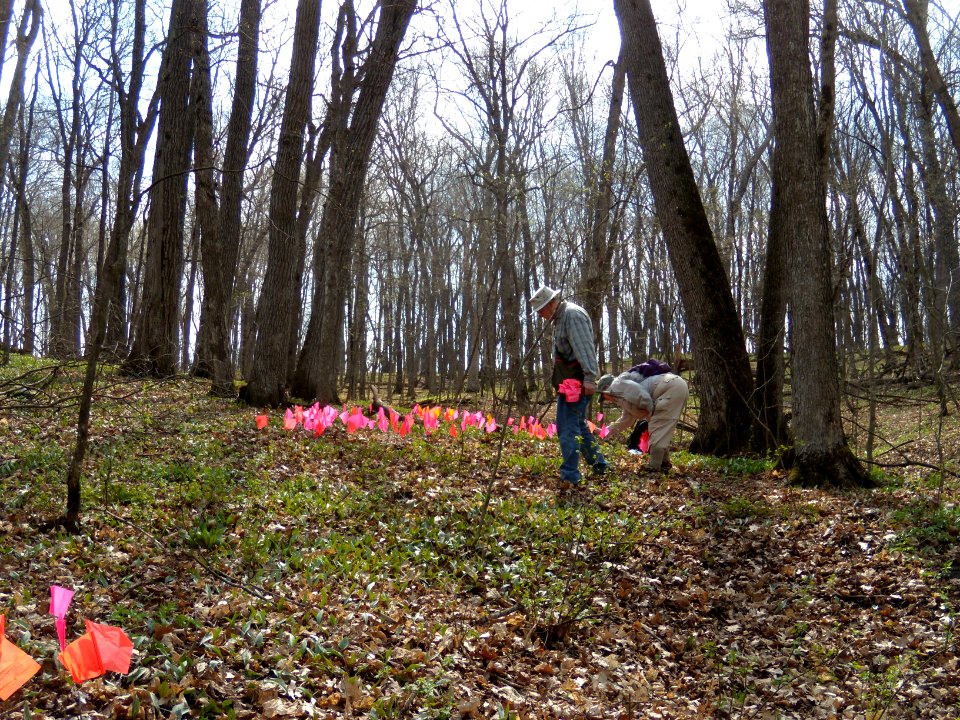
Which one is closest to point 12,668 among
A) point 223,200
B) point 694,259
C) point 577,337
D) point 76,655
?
point 76,655

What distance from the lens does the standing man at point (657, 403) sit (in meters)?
7.47

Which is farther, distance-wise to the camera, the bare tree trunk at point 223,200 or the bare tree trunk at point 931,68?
the bare tree trunk at point 931,68

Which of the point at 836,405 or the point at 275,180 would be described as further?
the point at 275,180

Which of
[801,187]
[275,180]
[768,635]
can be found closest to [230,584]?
[768,635]

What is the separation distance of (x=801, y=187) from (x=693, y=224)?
1.73 meters

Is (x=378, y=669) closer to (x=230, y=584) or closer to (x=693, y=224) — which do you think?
(x=230, y=584)

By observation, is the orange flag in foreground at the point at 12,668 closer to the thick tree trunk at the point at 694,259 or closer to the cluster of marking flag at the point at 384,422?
the cluster of marking flag at the point at 384,422

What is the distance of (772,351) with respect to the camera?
8297 millimetres

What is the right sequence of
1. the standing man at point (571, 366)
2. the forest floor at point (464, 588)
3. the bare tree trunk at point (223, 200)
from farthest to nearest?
1. the bare tree trunk at point (223, 200)
2. the standing man at point (571, 366)
3. the forest floor at point (464, 588)

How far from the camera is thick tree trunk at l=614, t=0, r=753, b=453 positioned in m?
8.56

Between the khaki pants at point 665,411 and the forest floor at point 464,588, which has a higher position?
the khaki pants at point 665,411

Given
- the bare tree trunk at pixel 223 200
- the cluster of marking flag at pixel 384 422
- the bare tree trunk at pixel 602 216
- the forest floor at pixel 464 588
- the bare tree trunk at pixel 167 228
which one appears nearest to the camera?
the forest floor at pixel 464 588

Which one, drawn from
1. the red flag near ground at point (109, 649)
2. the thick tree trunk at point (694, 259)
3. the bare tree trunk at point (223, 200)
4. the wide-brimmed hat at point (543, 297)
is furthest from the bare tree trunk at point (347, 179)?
the red flag near ground at point (109, 649)

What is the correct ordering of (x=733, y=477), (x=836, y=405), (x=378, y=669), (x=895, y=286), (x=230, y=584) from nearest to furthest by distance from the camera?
(x=378, y=669) → (x=230, y=584) → (x=836, y=405) → (x=733, y=477) → (x=895, y=286)
